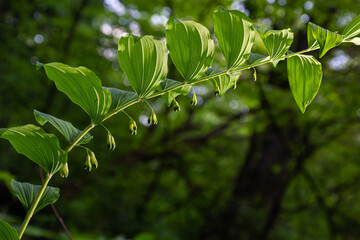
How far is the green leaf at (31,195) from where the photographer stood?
0.55m

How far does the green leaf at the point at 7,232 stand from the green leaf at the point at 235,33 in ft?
1.48

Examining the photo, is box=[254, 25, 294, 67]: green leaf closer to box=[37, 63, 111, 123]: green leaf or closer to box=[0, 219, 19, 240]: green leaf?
box=[37, 63, 111, 123]: green leaf

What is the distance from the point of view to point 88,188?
3.46m

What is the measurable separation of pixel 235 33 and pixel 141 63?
0.54ft

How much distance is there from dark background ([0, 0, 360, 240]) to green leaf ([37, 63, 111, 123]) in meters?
2.09

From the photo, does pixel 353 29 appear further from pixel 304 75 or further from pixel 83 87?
pixel 83 87

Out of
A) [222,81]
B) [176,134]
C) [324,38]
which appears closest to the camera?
[324,38]

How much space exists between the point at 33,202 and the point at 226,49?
0.41 m

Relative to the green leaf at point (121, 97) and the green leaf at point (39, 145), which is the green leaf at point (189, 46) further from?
the green leaf at point (39, 145)

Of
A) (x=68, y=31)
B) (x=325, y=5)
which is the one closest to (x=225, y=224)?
(x=325, y=5)

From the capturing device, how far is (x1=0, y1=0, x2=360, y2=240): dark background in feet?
8.64

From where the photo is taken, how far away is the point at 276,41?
20.9 inches

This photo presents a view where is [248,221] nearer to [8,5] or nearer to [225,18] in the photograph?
[225,18]

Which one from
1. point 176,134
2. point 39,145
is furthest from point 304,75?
point 176,134
